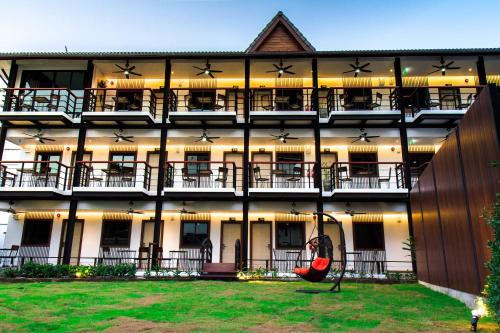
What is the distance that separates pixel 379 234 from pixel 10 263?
53.0 ft

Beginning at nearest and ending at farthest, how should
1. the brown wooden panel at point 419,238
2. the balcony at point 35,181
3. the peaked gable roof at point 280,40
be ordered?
the brown wooden panel at point 419,238 → the balcony at point 35,181 → the peaked gable roof at point 280,40

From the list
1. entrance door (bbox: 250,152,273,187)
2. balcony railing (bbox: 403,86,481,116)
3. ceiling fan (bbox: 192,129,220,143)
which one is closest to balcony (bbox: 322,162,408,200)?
entrance door (bbox: 250,152,273,187)

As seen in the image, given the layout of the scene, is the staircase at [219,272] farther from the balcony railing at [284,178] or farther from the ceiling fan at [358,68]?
the ceiling fan at [358,68]

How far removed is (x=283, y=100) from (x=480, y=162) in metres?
11.7

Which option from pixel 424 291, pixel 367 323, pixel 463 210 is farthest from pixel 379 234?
pixel 367 323

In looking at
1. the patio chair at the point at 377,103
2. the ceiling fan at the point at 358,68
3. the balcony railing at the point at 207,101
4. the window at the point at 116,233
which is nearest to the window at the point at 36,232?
the window at the point at 116,233

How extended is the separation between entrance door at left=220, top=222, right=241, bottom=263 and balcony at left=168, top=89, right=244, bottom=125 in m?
4.73

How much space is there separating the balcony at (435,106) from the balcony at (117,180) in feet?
39.4

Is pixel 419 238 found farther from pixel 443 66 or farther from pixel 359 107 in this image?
pixel 443 66

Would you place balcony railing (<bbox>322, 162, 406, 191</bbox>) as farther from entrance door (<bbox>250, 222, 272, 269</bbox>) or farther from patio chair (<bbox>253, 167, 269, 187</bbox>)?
entrance door (<bbox>250, 222, 272, 269</bbox>)

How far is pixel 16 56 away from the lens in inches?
740

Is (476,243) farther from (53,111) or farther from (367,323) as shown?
(53,111)

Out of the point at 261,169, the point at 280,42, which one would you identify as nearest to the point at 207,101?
the point at 261,169

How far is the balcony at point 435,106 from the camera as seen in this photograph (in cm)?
1734
